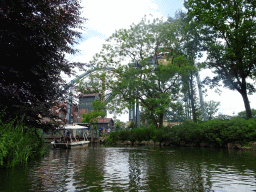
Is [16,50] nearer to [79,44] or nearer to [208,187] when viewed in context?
[79,44]

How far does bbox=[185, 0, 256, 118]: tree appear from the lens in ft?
70.7

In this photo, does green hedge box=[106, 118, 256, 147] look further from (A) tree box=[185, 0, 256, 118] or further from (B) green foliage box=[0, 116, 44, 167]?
(B) green foliage box=[0, 116, 44, 167]

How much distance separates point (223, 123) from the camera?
19.3 meters

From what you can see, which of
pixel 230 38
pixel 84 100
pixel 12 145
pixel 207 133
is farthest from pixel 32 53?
pixel 230 38

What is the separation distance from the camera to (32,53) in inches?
342

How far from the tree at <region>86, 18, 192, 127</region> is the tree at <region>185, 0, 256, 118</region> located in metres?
4.14

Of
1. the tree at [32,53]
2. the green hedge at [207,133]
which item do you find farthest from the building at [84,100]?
the green hedge at [207,133]

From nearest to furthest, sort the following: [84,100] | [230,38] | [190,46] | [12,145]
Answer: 1. [12,145]
2. [84,100]
3. [230,38]
4. [190,46]

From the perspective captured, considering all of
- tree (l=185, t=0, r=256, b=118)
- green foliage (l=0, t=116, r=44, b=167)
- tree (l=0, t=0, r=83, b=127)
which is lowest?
green foliage (l=0, t=116, r=44, b=167)

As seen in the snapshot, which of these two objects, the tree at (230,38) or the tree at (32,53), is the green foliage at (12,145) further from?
the tree at (230,38)

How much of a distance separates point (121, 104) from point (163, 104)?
274 inches

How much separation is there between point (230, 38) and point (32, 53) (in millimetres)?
21022

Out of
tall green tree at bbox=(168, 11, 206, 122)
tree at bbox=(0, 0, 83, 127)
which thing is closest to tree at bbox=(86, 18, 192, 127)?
tall green tree at bbox=(168, 11, 206, 122)

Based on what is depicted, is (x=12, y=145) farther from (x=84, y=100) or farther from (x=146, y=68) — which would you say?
(x=146, y=68)
